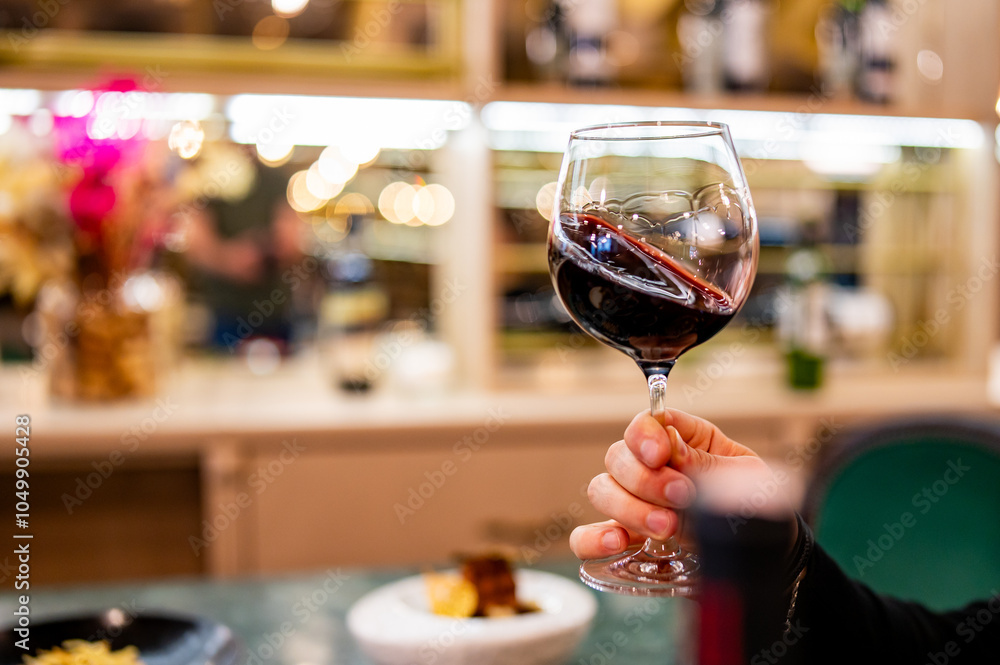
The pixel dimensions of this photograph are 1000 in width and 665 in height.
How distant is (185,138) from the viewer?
1.87 meters

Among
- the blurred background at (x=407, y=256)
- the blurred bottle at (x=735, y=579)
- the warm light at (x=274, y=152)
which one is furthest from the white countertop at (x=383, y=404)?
the blurred bottle at (x=735, y=579)

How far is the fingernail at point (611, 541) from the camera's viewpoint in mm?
507

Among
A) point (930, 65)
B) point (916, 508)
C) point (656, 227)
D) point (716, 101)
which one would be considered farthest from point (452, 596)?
point (930, 65)

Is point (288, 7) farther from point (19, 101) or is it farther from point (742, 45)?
point (742, 45)

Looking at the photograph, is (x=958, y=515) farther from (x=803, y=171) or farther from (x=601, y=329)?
(x=803, y=171)

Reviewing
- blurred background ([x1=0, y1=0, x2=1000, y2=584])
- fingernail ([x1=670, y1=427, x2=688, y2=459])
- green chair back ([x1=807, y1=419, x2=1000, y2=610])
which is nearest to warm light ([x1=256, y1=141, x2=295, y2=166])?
blurred background ([x1=0, y1=0, x2=1000, y2=584])

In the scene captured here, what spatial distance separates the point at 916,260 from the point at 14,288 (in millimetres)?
2292

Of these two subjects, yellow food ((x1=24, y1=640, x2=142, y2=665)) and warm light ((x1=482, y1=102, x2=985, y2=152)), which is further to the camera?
warm light ((x1=482, y1=102, x2=985, y2=152))

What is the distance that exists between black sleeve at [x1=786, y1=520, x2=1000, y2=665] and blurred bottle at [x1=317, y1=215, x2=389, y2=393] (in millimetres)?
1411

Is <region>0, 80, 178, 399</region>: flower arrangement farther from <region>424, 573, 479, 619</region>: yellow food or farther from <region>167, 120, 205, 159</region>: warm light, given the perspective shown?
<region>424, 573, 479, 619</region>: yellow food

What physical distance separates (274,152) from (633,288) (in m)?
1.81

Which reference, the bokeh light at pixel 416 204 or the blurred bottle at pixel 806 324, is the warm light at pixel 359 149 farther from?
the blurred bottle at pixel 806 324

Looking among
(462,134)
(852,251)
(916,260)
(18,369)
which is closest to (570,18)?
(462,134)

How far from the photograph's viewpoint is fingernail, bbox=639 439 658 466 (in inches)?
18.1
